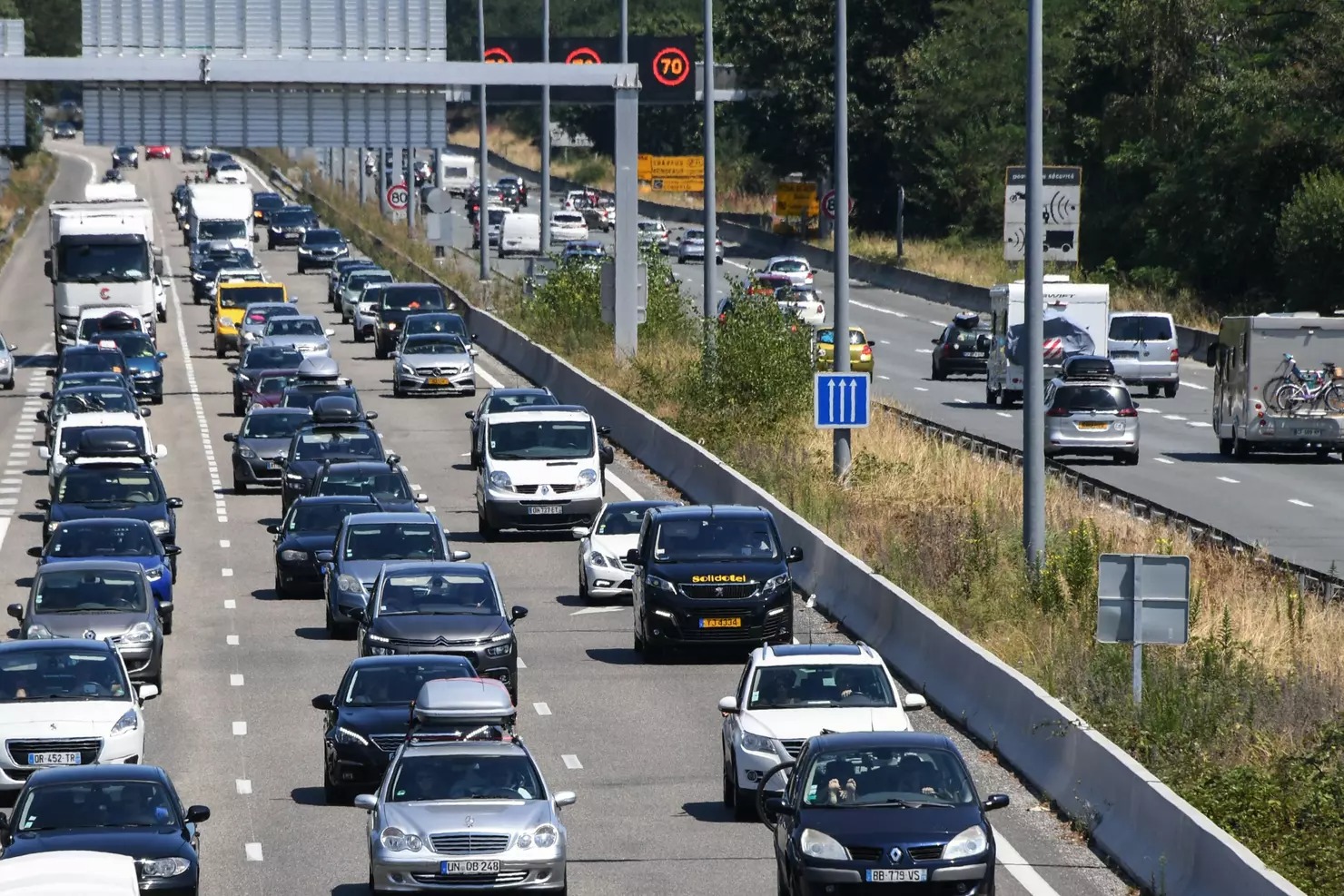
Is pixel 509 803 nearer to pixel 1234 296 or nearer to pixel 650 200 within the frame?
pixel 1234 296

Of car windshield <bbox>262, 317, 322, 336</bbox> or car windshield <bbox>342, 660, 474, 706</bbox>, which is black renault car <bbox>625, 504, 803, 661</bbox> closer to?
car windshield <bbox>342, 660, 474, 706</bbox>

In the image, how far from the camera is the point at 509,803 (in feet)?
55.6

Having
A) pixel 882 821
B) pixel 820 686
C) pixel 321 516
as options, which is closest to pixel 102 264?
pixel 321 516

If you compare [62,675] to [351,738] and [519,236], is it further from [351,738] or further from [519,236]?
[519,236]

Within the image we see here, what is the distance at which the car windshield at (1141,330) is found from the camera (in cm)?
5725

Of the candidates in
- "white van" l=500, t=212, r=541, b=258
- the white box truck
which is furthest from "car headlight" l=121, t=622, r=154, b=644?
"white van" l=500, t=212, r=541, b=258

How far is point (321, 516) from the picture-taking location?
1286 inches

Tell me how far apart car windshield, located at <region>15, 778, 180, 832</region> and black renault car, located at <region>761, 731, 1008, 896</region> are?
4.11 meters

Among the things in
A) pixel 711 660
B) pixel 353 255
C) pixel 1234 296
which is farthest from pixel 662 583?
pixel 353 255

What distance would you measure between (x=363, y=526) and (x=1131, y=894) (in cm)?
1470

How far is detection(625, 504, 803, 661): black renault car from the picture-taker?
1053 inches

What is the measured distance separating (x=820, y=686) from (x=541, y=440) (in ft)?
58.0

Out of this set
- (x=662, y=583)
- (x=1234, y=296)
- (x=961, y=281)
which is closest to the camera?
(x=662, y=583)

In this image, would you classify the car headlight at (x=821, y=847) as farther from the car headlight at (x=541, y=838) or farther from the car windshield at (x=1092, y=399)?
the car windshield at (x=1092, y=399)
